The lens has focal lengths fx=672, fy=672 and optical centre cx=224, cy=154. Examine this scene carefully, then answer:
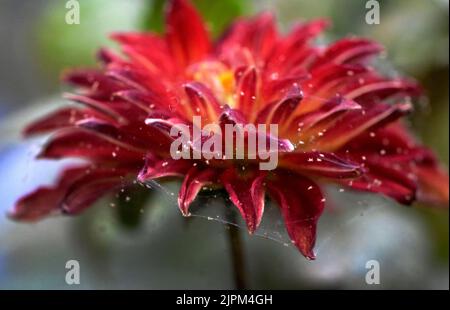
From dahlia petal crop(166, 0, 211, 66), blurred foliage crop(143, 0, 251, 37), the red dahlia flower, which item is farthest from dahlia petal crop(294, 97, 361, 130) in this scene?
blurred foliage crop(143, 0, 251, 37)

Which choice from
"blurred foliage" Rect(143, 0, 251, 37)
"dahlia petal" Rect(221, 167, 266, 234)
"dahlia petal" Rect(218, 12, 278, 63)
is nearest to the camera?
"dahlia petal" Rect(221, 167, 266, 234)

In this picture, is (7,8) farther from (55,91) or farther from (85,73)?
(85,73)

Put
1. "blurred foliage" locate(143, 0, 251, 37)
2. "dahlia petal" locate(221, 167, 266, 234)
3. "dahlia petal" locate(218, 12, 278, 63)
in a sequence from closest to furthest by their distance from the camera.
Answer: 1. "dahlia petal" locate(221, 167, 266, 234)
2. "dahlia petal" locate(218, 12, 278, 63)
3. "blurred foliage" locate(143, 0, 251, 37)

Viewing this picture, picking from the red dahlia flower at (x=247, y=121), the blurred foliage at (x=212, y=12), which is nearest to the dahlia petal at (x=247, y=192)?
the red dahlia flower at (x=247, y=121)

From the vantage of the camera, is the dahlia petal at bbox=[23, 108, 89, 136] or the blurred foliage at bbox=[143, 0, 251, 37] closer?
the dahlia petal at bbox=[23, 108, 89, 136]

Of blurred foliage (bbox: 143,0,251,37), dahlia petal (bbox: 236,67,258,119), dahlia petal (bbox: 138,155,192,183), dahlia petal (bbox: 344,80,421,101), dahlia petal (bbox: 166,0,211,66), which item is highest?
blurred foliage (bbox: 143,0,251,37)

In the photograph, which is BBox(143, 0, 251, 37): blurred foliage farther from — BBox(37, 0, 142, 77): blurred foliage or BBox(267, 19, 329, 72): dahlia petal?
BBox(267, 19, 329, 72): dahlia petal

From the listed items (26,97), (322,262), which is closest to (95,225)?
(322,262)
